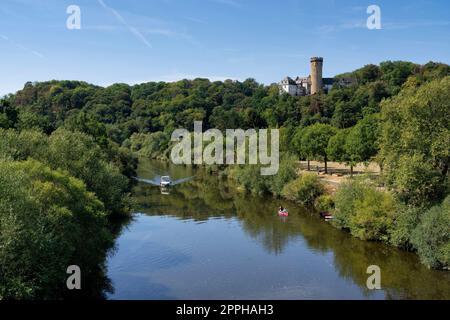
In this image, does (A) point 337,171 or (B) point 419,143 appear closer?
(B) point 419,143

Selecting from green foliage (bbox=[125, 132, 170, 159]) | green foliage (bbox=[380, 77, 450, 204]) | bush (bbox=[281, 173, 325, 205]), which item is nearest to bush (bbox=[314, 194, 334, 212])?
bush (bbox=[281, 173, 325, 205])

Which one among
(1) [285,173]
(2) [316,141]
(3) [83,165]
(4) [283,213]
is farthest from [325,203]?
(3) [83,165]

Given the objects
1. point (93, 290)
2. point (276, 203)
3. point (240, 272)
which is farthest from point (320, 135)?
point (93, 290)

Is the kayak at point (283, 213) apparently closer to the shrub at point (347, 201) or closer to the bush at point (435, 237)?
the shrub at point (347, 201)

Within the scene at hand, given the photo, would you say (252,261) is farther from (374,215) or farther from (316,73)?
(316,73)

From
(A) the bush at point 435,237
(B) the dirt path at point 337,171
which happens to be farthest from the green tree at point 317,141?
(A) the bush at point 435,237
